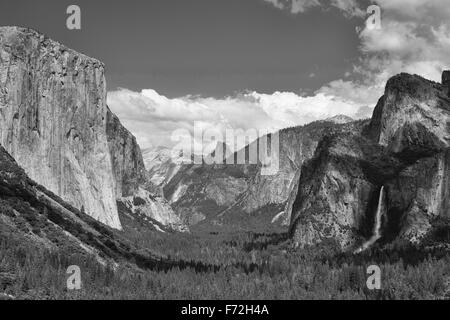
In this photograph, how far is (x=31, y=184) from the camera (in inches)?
7205

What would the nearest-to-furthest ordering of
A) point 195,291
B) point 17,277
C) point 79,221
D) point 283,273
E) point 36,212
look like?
point 17,277, point 195,291, point 36,212, point 283,273, point 79,221

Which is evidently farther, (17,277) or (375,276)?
(375,276)

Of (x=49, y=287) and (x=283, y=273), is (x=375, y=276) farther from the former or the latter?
(x=49, y=287)

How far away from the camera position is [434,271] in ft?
522

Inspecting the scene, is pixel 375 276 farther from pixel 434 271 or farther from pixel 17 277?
pixel 17 277

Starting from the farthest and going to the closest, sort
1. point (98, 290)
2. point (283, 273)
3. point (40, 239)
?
point (283, 273), point (40, 239), point (98, 290)

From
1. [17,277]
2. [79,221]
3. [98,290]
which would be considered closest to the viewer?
[17,277]
